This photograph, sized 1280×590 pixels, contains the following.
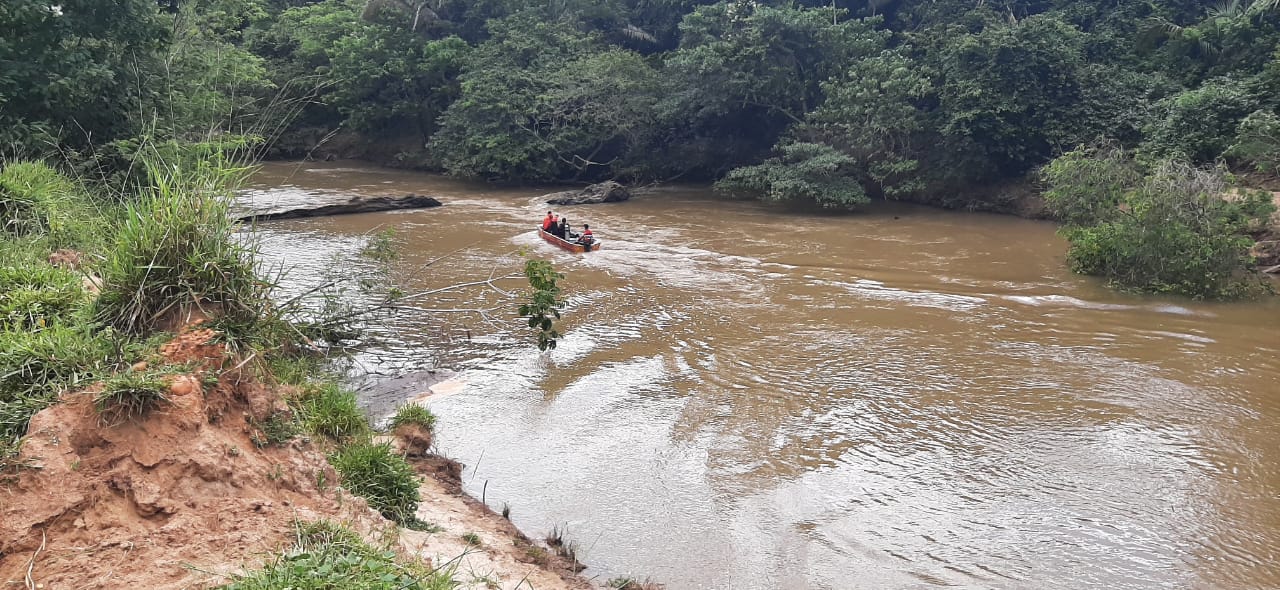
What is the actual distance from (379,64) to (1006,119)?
1971 cm

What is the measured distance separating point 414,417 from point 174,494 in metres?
3.97

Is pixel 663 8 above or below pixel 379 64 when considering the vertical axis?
above

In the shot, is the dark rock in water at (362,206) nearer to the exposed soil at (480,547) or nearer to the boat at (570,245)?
the boat at (570,245)

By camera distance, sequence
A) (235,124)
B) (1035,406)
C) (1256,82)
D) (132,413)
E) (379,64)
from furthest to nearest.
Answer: (379,64) → (235,124) → (1256,82) → (1035,406) → (132,413)

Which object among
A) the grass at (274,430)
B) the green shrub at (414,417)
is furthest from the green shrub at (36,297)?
the green shrub at (414,417)

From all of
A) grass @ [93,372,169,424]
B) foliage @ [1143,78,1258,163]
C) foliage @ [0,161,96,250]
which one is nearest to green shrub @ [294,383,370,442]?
grass @ [93,372,169,424]

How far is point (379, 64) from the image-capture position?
29.2 m

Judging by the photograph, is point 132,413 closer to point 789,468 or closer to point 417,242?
point 789,468

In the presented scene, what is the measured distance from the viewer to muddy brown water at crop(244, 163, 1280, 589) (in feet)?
→ 21.2

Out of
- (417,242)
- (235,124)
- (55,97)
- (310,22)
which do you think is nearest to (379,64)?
(310,22)

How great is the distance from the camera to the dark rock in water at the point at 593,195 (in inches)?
958

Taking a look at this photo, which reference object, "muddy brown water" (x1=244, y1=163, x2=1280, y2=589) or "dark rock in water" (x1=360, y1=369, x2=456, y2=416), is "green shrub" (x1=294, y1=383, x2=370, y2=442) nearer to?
"muddy brown water" (x1=244, y1=163, x2=1280, y2=589)

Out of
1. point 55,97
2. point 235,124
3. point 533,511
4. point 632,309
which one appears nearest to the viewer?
point 533,511

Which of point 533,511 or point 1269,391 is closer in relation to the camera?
point 533,511
